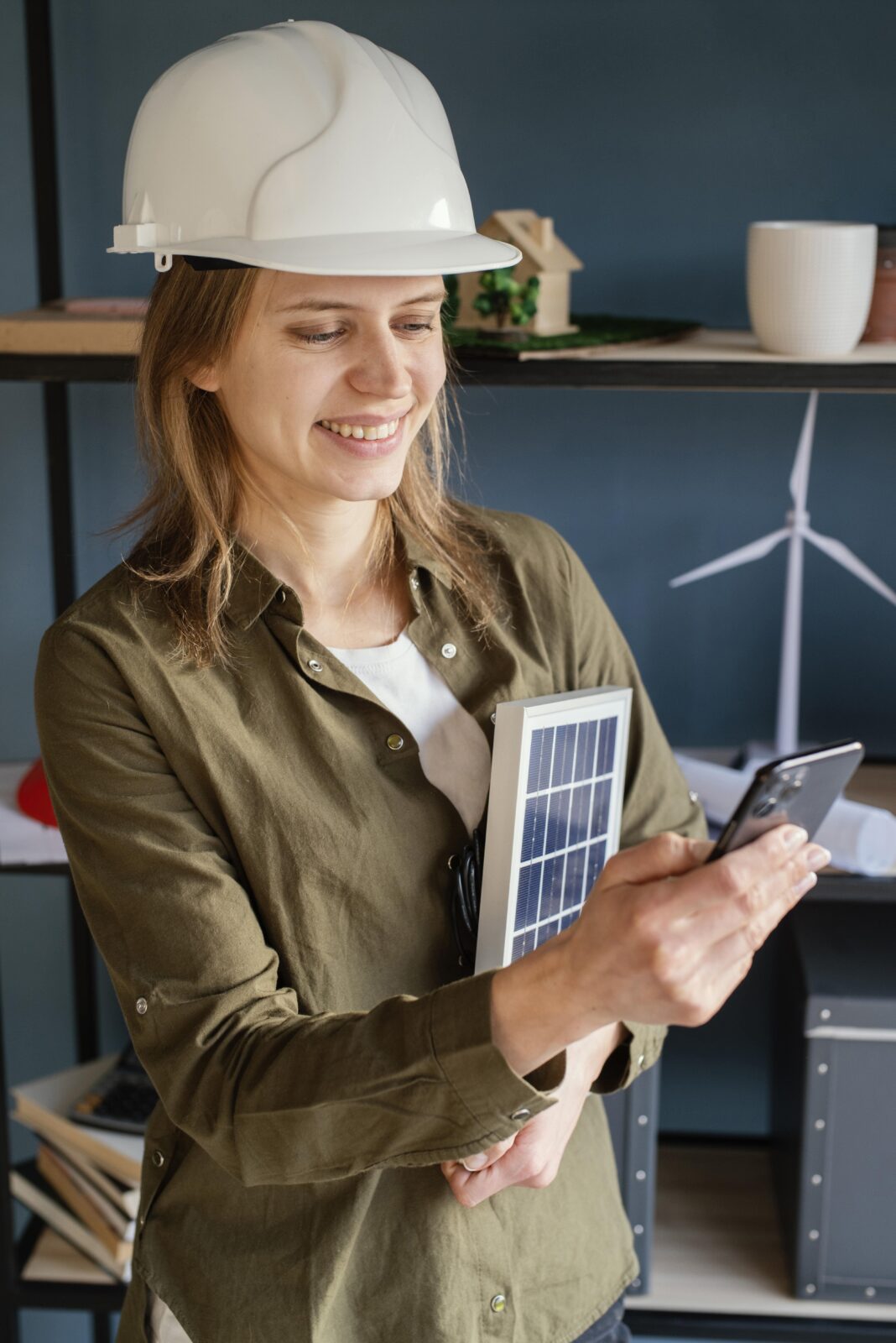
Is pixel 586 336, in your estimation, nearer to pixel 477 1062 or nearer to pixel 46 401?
pixel 46 401

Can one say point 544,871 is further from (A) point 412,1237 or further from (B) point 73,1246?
(B) point 73,1246

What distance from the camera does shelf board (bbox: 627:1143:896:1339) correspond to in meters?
1.65

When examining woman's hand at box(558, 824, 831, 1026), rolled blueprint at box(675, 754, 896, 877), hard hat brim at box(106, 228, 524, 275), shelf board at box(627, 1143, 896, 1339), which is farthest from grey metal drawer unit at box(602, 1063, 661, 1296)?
hard hat brim at box(106, 228, 524, 275)

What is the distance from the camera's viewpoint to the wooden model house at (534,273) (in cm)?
150

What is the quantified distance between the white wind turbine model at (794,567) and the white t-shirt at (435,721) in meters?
0.64

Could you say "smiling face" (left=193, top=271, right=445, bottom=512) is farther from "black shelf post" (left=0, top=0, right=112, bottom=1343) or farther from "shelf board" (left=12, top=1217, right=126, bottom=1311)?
"shelf board" (left=12, top=1217, right=126, bottom=1311)

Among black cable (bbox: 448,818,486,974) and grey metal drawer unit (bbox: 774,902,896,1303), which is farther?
grey metal drawer unit (bbox: 774,902,896,1303)

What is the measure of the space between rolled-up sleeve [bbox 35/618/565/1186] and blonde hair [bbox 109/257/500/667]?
8cm

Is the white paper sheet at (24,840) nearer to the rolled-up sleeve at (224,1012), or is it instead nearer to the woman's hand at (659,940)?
the rolled-up sleeve at (224,1012)

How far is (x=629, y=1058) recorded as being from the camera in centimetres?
111

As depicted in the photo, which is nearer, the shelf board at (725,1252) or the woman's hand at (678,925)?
the woman's hand at (678,925)

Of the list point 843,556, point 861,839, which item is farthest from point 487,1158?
point 843,556

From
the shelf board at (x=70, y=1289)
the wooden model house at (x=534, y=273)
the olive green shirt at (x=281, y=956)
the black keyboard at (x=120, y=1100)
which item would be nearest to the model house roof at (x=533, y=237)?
the wooden model house at (x=534, y=273)

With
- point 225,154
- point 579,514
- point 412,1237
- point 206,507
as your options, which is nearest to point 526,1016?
point 412,1237
